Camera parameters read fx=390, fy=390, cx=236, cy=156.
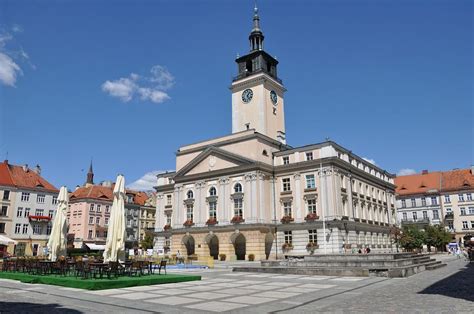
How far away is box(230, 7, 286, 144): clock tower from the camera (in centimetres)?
5494

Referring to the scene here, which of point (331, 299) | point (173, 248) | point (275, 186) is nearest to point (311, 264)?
point (331, 299)

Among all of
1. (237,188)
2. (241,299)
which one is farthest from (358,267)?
(237,188)

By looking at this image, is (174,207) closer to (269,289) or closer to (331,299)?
(269,289)

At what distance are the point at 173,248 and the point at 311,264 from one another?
29.3 meters

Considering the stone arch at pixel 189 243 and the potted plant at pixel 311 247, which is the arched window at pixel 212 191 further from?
the potted plant at pixel 311 247

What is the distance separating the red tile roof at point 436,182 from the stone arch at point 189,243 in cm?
4700

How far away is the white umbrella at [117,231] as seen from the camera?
62.4 ft

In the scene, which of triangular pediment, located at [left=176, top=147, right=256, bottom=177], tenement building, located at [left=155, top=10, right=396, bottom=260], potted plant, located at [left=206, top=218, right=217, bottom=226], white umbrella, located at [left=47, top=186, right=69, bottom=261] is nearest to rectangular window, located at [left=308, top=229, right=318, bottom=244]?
tenement building, located at [left=155, top=10, right=396, bottom=260]

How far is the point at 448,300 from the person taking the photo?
39.3 ft

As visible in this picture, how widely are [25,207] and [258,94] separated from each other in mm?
38218

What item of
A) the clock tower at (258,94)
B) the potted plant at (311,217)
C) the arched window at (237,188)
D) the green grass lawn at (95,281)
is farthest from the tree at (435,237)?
the green grass lawn at (95,281)

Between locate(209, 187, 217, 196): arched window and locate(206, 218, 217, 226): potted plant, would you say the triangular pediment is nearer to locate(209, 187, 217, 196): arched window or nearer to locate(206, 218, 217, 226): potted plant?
locate(209, 187, 217, 196): arched window

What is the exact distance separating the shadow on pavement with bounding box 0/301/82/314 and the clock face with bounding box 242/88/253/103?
154 feet

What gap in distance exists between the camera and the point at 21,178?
5938 cm
